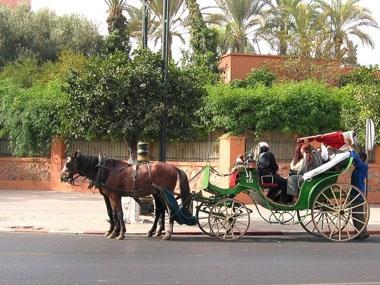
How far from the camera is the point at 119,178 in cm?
1309

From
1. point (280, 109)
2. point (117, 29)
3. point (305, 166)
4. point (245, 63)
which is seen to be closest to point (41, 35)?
point (117, 29)

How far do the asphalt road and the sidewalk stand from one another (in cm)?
99

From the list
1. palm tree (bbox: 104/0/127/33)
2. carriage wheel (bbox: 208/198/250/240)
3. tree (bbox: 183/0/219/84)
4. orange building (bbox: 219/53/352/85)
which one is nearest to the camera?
carriage wheel (bbox: 208/198/250/240)

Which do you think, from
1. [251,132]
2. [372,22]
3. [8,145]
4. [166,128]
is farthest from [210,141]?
[372,22]

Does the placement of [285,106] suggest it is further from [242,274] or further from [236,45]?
[236,45]

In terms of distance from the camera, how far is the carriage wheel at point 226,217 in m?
12.9

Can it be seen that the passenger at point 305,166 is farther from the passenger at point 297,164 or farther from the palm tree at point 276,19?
the palm tree at point 276,19

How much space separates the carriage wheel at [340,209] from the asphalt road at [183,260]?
0.33 meters

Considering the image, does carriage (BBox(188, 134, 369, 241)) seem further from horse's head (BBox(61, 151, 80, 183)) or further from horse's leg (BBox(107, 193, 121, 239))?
horse's head (BBox(61, 151, 80, 183))

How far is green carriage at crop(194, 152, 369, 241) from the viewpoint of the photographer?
12977mm

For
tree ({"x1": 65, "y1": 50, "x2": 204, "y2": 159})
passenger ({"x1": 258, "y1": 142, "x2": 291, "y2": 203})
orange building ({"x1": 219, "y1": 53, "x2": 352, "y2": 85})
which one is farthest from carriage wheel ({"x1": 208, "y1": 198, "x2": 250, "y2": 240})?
orange building ({"x1": 219, "y1": 53, "x2": 352, "y2": 85})

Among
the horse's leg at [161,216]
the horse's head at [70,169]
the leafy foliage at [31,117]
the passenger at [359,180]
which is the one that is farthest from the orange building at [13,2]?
the passenger at [359,180]

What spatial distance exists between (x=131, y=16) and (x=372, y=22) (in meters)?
15.5

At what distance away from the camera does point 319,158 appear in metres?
13.5
